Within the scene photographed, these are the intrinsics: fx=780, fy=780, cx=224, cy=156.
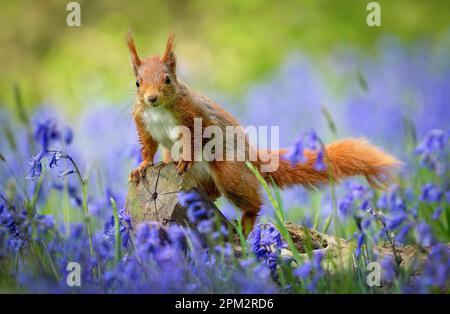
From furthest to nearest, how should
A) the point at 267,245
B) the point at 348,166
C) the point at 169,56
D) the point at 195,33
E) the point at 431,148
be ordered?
1. the point at 195,33
2. the point at 348,166
3. the point at 169,56
4. the point at 267,245
5. the point at 431,148

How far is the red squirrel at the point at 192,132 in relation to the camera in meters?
2.75

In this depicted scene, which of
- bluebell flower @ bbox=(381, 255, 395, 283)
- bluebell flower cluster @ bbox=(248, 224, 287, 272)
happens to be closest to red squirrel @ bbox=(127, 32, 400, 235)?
bluebell flower cluster @ bbox=(248, 224, 287, 272)

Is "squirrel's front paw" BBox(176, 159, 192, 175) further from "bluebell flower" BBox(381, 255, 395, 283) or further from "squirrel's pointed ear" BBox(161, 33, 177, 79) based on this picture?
"bluebell flower" BBox(381, 255, 395, 283)

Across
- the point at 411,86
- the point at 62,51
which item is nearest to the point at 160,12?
the point at 62,51

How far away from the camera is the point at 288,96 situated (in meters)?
5.71

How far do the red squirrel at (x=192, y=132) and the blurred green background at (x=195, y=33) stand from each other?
346 cm

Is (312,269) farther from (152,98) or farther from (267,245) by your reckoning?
(152,98)

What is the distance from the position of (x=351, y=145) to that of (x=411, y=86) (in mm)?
2940

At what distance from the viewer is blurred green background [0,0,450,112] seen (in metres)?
6.52

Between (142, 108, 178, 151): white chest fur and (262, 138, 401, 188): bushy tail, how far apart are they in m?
0.42

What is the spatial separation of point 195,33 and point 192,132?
4.04 meters

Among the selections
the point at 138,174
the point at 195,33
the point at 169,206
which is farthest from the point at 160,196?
the point at 195,33

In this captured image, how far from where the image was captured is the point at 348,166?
2.93 m
